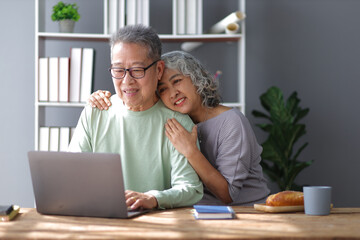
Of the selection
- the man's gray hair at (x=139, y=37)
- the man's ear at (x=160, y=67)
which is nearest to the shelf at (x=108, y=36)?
the man's ear at (x=160, y=67)

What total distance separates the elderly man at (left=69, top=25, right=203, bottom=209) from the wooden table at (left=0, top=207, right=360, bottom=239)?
0.36 metres

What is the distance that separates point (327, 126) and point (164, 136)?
218 centimetres

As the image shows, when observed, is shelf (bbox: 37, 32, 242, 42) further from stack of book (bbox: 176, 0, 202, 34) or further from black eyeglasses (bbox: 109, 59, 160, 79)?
black eyeglasses (bbox: 109, 59, 160, 79)

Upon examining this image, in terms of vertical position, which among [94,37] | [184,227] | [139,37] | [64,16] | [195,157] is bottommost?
[184,227]

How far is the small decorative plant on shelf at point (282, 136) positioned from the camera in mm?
3418

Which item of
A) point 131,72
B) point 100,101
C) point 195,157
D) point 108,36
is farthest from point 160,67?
point 108,36

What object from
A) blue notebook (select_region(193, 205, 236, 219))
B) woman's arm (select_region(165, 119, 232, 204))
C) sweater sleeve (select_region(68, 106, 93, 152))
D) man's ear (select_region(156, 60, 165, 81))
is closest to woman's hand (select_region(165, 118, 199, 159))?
woman's arm (select_region(165, 119, 232, 204))

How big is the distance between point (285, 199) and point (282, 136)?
68.6 inches

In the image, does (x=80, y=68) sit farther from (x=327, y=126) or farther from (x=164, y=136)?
(x=327, y=126)

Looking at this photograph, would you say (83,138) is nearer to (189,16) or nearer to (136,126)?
(136,126)

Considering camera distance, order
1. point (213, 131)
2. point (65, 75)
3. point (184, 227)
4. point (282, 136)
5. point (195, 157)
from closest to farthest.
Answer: point (184, 227)
point (195, 157)
point (213, 131)
point (65, 75)
point (282, 136)

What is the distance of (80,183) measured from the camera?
1554mm

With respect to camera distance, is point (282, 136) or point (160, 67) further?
point (282, 136)

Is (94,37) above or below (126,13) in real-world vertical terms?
below
